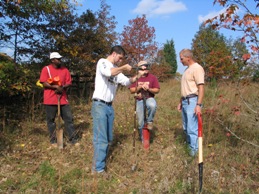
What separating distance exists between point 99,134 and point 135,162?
98 cm

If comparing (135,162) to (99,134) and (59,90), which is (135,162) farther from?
(59,90)

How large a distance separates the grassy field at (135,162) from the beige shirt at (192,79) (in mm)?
758

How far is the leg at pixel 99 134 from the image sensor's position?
3.92 metres

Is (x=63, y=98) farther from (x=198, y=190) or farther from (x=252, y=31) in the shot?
(x=252, y=31)

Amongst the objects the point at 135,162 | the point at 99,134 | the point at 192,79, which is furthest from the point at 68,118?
the point at 192,79

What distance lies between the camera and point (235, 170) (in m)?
4.14

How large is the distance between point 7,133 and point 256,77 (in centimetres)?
512

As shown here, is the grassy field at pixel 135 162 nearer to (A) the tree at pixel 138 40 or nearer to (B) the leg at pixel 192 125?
(B) the leg at pixel 192 125

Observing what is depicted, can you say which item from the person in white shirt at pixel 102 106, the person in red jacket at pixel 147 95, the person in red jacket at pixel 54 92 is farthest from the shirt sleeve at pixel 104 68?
Answer: the person in red jacket at pixel 54 92

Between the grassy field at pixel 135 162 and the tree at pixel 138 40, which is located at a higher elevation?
the tree at pixel 138 40

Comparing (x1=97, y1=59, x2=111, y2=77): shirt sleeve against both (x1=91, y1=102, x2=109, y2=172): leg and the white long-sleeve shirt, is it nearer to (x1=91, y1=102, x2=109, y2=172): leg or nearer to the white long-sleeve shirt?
the white long-sleeve shirt

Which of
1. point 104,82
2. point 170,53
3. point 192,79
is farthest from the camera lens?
point 170,53

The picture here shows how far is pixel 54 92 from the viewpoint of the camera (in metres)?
5.19

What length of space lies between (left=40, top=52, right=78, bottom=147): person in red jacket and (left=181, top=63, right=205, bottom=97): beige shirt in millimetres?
2386
